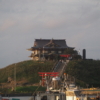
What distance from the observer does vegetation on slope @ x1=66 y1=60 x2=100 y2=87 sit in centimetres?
6738

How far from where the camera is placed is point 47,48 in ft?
270

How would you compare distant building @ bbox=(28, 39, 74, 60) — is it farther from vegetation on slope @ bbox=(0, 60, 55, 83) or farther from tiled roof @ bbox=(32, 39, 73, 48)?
vegetation on slope @ bbox=(0, 60, 55, 83)

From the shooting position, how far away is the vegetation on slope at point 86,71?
6738 cm

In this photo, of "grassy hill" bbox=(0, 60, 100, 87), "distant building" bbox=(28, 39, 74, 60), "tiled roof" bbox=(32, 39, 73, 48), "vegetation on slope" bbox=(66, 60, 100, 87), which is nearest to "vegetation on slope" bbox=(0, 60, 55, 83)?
"grassy hill" bbox=(0, 60, 100, 87)

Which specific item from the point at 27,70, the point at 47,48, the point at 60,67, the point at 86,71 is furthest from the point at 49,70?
→ the point at 47,48

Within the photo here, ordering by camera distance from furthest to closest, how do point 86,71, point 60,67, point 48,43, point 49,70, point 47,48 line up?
point 48,43 < point 47,48 < point 60,67 < point 86,71 < point 49,70

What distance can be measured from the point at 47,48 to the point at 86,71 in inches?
587

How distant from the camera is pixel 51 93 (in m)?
36.5

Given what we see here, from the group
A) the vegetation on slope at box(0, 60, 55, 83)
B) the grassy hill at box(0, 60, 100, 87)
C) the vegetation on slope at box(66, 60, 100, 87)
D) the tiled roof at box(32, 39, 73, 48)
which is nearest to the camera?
the vegetation on slope at box(66, 60, 100, 87)

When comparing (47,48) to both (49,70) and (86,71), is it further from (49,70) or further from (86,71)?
(86,71)

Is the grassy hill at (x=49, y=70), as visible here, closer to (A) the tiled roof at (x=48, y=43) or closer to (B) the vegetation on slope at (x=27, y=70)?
(B) the vegetation on slope at (x=27, y=70)

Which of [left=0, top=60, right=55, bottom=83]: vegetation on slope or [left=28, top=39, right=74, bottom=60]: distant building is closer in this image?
[left=0, top=60, right=55, bottom=83]: vegetation on slope

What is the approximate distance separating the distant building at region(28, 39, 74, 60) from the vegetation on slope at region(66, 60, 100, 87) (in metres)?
8.82

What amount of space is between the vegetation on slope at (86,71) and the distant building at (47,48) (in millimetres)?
8823
